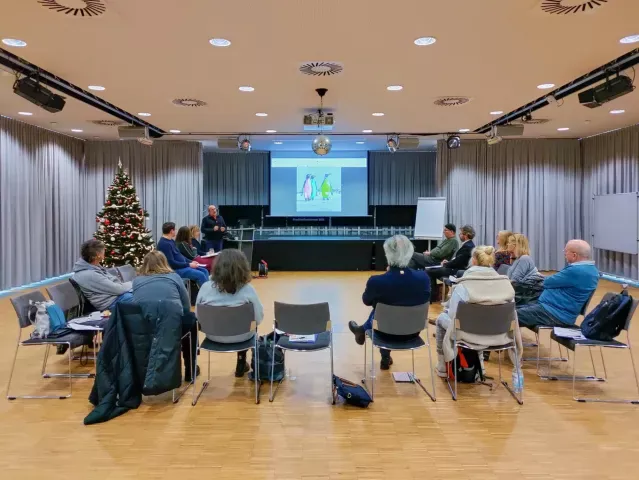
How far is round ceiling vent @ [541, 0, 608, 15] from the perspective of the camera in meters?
3.95

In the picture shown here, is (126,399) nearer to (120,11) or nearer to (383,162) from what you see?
(120,11)

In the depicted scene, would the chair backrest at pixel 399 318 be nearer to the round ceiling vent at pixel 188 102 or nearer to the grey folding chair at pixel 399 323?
the grey folding chair at pixel 399 323

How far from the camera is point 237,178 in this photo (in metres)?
15.8

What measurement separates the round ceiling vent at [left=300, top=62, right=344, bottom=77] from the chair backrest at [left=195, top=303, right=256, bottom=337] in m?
3.17

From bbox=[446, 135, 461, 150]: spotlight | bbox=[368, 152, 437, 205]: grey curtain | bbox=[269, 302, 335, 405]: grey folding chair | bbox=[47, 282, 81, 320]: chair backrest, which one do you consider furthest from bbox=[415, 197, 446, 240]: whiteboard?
bbox=[47, 282, 81, 320]: chair backrest

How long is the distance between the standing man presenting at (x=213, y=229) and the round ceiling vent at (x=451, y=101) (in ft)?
16.9

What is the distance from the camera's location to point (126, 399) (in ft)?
12.5

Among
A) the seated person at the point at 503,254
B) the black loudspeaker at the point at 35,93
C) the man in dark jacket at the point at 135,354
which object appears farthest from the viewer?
the seated person at the point at 503,254

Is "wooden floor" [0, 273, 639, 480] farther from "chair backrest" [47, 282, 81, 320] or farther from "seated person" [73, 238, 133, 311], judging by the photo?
"seated person" [73, 238, 133, 311]

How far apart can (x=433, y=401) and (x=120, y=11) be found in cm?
425

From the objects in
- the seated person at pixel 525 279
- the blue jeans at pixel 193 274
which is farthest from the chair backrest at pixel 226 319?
the blue jeans at pixel 193 274

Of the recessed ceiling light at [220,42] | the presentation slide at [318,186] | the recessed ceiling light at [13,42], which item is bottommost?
the presentation slide at [318,186]

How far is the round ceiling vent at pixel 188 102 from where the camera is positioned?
7620 millimetres

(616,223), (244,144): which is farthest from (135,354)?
(616,223)
